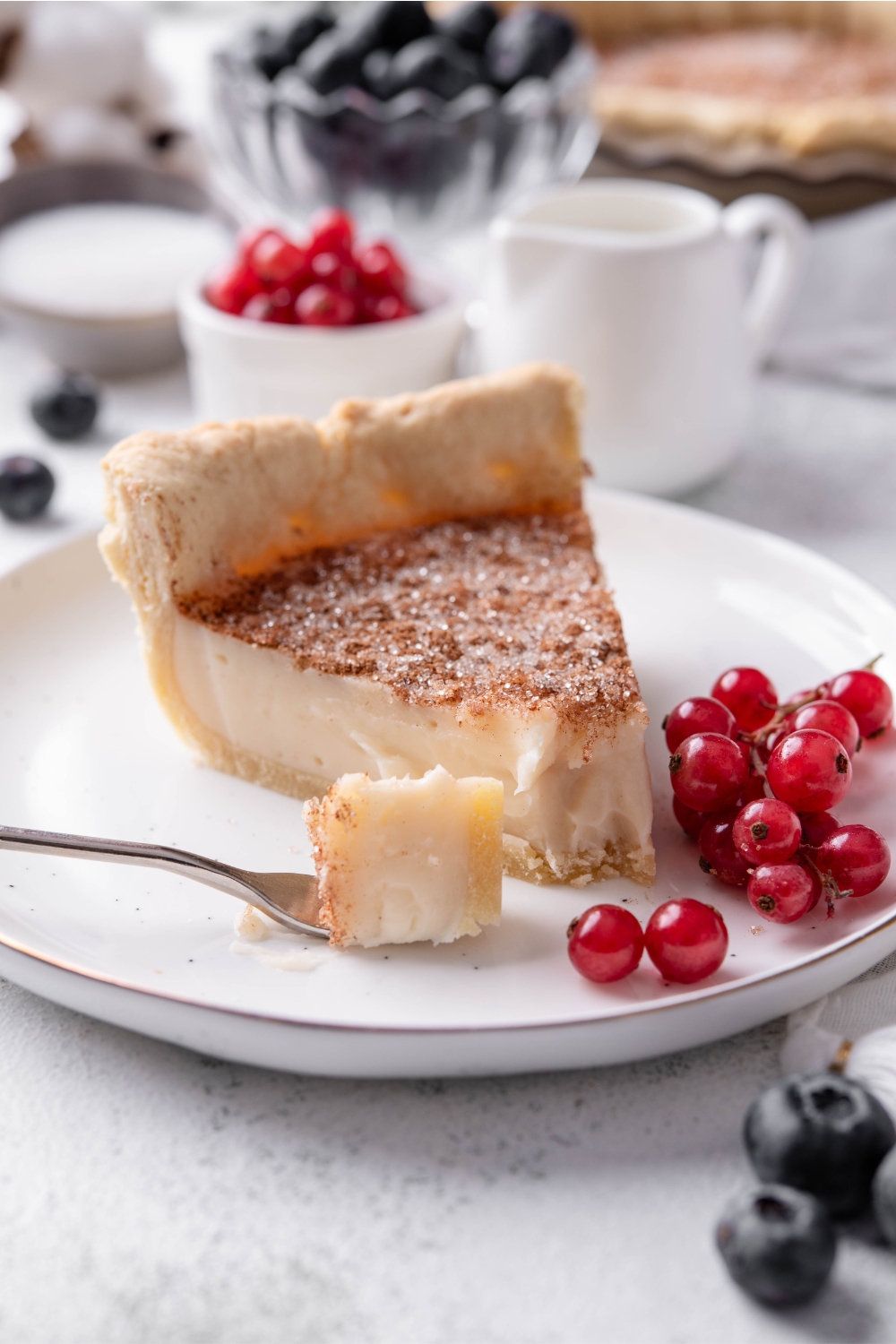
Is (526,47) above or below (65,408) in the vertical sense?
above

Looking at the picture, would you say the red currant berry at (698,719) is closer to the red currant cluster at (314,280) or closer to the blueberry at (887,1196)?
the blueberry at (887,1196)

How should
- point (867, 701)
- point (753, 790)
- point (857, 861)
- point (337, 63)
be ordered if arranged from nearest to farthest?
point (857, 861) → point (753, 790) → point (867, 701) → point (337, 63)

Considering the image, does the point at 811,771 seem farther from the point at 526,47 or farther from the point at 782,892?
the point at 526,47

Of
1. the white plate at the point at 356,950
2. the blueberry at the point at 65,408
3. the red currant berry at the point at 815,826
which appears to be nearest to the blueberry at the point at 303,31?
the blueberry at the point at 65,408

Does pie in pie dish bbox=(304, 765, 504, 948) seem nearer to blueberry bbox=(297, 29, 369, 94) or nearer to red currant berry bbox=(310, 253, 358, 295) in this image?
red currant berry bbox=(310, 253, 358, 295)

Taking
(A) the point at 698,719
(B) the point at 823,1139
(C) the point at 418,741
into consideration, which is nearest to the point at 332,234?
(C) the point at 418,741

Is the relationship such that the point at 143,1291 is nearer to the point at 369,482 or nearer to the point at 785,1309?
the point at 785,1309

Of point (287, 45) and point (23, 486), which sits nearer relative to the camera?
point (23, 486)

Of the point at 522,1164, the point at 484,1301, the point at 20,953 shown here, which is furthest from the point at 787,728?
the point at 20,953

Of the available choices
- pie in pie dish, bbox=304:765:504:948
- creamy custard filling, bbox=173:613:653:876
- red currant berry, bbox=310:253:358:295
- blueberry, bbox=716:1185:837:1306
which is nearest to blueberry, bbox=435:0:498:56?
red currant berry, bbox=310:253:358:295
